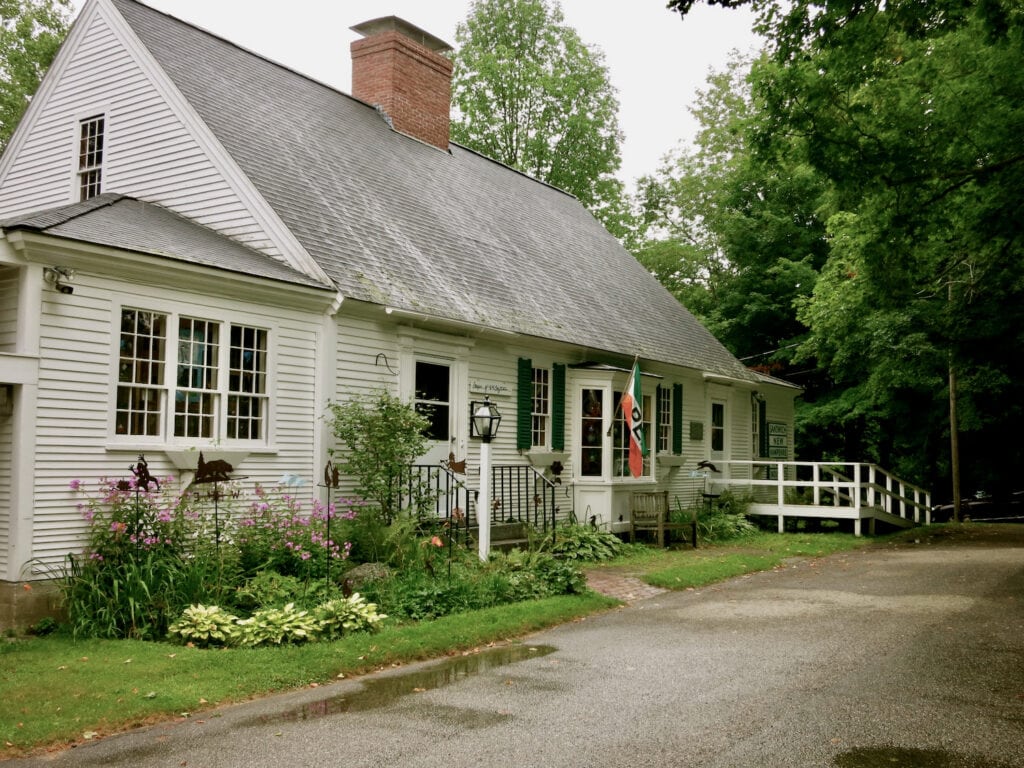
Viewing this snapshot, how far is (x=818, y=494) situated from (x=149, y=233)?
581 inches

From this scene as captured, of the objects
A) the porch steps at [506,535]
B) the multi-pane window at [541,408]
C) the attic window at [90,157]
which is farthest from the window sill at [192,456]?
the multi-pane window at [541,408]

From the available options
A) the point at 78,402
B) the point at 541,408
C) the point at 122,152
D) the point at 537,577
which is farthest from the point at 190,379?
the point at 541,408

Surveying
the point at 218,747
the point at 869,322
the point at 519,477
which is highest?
the point at 869,322

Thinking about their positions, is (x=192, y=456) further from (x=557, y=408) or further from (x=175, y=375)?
(x=557, y=408)

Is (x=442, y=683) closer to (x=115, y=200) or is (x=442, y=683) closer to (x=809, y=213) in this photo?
(x=115, y=200)

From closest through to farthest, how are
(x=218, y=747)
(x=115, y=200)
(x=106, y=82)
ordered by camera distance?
(x=218, y=747) < (x=115, y=200) < (x=106, y=82)

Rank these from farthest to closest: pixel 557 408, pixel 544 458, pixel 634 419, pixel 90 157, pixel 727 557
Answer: pixel 557 408, pixel 544 458, pixel 634 419, pixel 727 557, pixel 90 157

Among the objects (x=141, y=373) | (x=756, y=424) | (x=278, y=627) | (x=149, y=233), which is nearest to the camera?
(x=278, y=627)

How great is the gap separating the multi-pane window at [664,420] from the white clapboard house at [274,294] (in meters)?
0.05

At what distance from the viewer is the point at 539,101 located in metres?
34.4

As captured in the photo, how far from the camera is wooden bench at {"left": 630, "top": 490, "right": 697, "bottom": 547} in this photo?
647 inches

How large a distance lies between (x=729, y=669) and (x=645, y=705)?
1.32 m

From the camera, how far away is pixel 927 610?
10.3 m

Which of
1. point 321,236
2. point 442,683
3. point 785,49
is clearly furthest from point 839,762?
point 321,236
